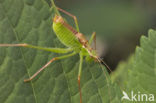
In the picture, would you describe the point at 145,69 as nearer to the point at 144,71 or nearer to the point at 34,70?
the point at 144,71

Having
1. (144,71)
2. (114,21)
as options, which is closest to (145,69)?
(144,71)

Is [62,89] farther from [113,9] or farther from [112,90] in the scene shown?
[113,9]

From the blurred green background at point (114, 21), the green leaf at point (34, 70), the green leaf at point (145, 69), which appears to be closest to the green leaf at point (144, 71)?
the green leaf at point (145, 69)

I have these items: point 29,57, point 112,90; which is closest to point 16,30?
point 29,57

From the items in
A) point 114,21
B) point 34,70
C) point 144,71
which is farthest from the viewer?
point 114,21

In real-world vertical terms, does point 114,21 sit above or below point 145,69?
above

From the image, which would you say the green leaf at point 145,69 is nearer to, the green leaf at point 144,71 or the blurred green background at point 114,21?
the green leaf at point 144,71
